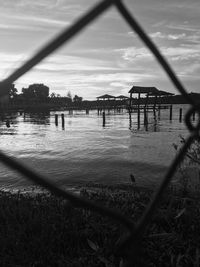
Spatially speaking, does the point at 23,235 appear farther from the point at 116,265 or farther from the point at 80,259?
the point at 116,265

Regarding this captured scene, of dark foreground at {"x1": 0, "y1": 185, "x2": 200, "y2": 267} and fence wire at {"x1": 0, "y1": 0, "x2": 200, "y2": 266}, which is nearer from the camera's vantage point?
fence wire at {"x1": 0, "y1": 0, "x2": 200, "y2": 266}

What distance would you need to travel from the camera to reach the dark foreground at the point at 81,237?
500 centimetres

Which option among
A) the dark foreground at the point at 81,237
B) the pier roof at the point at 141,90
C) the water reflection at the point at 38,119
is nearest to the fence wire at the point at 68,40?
the dark foreground at the point at 81,237

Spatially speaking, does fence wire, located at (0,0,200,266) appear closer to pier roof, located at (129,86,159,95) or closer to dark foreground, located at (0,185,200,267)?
dark foreground, located at (0,185,200,267)

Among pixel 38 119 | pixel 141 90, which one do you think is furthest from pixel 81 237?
pixel 141 90

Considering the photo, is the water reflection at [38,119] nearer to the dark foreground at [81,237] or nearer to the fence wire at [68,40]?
the dark foreground at [81,237]

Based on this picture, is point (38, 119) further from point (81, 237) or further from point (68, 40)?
point (68, 40)

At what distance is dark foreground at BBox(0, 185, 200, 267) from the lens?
16.4 ft

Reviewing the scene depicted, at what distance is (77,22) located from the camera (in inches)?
28.1

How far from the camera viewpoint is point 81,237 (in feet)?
19.1

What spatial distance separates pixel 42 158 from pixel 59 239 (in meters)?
13.5

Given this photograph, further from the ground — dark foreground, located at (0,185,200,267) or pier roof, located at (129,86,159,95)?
pier roof, located at (129,86,159,95)

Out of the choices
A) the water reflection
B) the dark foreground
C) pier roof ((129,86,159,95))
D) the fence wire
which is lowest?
the water reflection

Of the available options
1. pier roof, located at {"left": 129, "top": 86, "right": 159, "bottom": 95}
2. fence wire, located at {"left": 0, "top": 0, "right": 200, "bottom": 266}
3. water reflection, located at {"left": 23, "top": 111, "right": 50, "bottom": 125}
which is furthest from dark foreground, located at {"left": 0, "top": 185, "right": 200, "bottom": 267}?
pier roof, located at {"left": 129, "top": 86, "right": 159, "bottom": 95}
